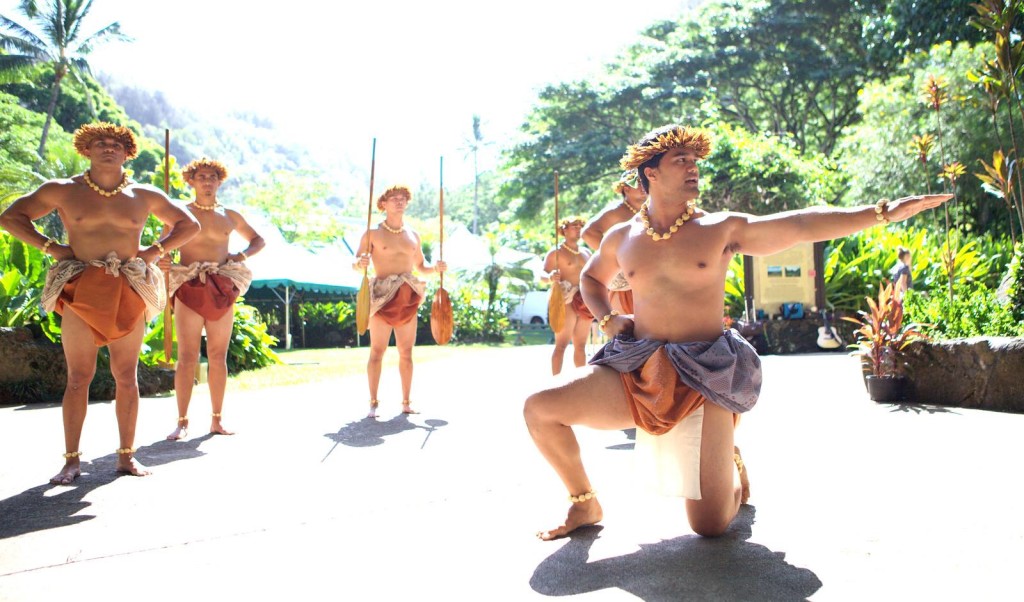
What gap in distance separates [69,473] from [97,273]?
104cm

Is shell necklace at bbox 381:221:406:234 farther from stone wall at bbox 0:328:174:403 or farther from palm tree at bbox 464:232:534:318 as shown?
palm tree at bbox 464:232:534:318

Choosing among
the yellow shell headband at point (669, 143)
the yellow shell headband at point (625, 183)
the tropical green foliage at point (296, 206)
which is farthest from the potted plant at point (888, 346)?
the tropical green foliage at point (296, 206)

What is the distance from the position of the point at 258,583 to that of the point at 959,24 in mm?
21048

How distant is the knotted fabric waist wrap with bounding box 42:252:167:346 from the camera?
4188 millimetres

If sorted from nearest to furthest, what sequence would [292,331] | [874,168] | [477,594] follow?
[477,594]
[874,168]
[292,331]

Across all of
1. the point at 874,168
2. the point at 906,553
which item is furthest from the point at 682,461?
the point at 874,168

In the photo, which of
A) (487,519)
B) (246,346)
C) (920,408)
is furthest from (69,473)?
(246,346)

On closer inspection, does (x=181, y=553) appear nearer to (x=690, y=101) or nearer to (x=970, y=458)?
(x=970, y=458)

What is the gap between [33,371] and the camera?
7750 millimetres

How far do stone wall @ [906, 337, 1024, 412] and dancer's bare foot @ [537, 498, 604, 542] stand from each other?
4.22 metres

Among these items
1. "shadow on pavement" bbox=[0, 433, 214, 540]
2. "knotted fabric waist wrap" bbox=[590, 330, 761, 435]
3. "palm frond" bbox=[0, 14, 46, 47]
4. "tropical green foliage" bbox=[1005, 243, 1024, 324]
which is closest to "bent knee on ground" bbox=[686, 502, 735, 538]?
"knotted fabric waist wrap" bbox=[590, 330, 761, 435]

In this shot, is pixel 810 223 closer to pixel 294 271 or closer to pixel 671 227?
pixel 671 227

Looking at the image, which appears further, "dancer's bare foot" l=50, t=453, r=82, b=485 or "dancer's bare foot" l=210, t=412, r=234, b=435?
"dancer's bare foot" l=210, t=412, r=234, b=435

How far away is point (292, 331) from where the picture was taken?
72.0 feet
